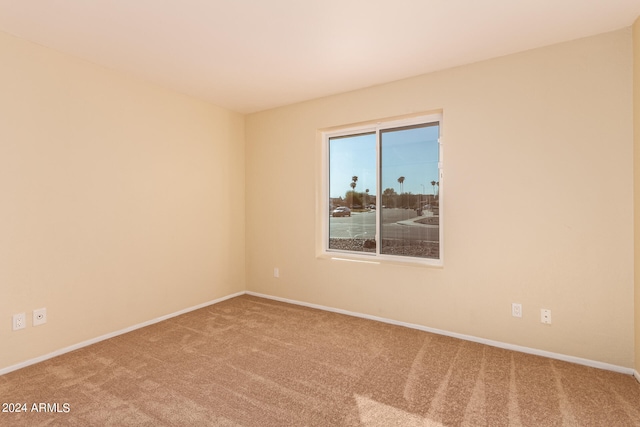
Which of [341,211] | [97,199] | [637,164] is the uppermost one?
[637,164]

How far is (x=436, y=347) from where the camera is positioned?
8.98 feet

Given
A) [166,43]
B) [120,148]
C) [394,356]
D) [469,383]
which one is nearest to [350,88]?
[166,43]

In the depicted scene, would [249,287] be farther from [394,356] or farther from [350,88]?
[350,88]

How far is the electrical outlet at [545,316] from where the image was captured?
2557 mm

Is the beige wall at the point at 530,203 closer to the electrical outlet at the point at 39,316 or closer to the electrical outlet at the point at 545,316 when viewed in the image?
the electrical outlet at the point at 545,316

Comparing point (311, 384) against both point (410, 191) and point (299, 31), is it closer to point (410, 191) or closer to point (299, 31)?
point (410, 191)

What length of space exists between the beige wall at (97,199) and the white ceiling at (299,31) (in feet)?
1.17

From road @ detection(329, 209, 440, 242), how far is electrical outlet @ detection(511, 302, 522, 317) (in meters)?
0.87

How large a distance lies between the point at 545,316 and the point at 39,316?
4.09 metres

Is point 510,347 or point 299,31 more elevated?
point 299,31

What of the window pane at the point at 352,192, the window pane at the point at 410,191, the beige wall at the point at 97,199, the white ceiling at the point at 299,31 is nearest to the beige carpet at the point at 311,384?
the beige wall at the point at 97,199

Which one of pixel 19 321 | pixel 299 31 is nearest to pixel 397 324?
pixel 299 31

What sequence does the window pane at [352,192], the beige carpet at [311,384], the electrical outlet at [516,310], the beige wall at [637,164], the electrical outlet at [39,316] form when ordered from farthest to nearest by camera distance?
the window pane at [352,192] < the electrical outlet at [516,310] < the electrical outlet at [39,316] < the beige wall at [637,164] < the beige carpet at [311,384]

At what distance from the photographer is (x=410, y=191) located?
11.1 feet
